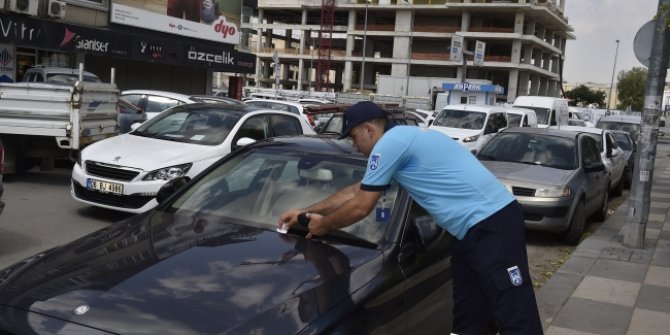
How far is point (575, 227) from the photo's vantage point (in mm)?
8789

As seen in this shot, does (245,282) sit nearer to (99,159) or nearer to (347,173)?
(347,173)

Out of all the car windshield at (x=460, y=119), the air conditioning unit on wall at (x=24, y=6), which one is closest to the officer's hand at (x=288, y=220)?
the car windshield at (x=460, y=119)

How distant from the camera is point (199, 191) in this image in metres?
4.07

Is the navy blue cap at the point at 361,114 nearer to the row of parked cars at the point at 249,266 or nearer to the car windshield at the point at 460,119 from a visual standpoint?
the row of parked cars at the point at 249,266

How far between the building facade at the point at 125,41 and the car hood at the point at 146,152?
12.3 meters

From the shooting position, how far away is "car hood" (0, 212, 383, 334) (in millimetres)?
2416

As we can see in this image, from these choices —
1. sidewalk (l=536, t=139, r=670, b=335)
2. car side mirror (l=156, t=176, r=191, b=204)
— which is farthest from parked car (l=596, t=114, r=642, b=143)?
car side mirror (l=156, t=176, r=191, b=204)

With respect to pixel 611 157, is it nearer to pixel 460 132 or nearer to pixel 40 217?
pixel 460 132

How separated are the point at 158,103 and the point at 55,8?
843 centimetres

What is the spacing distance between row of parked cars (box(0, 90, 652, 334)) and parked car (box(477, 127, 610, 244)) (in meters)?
4.73

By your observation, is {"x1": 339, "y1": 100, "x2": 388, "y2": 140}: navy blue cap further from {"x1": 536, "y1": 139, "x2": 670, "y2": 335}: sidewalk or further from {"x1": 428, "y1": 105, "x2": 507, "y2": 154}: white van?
{"x1": 428, "y1": 105, "x2": 507, "y2": 154}: white van

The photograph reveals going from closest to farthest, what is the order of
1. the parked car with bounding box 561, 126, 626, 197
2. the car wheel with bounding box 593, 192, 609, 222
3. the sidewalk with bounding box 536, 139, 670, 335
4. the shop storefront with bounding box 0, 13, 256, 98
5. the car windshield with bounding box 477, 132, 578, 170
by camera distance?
the sidewalk with bounding box 536, 139, 670, 335 < the car windshield with bounding box 477, 132, 578, 170 < the car wheel with bounding box 593, 192, 609, 222 < the parked car with bounding box 561, 126, 626, 197 < the shop storefront with bounding box 0, 13, 256, 98

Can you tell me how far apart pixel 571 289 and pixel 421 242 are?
3.30 m

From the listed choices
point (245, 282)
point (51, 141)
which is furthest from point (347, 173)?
point (51, 141)
